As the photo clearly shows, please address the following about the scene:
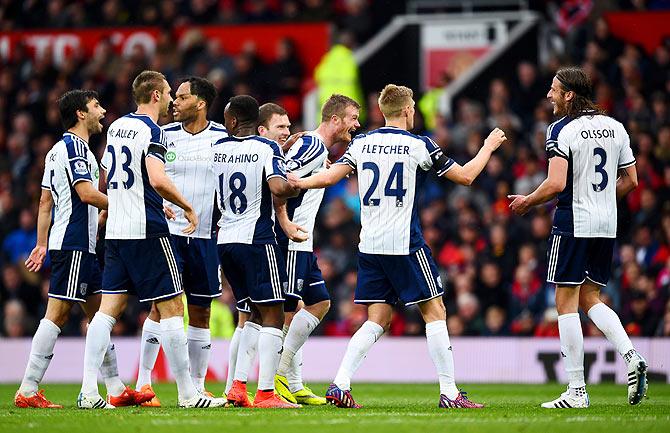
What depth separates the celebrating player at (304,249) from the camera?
11.0 meters

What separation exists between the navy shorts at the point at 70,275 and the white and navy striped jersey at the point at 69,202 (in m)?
0.06

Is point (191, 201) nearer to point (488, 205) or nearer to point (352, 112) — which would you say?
point (352, 112)

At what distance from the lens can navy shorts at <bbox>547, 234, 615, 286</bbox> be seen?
1002 centimetres

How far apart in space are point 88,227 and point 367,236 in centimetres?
243

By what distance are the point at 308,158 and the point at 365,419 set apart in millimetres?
2927

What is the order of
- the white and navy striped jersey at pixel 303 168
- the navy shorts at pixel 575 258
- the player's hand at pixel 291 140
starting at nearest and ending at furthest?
the navy shorts at pixel 575 258
the white and navy striped jersey at pixel 303 168
the player's hand at pixel 291 140

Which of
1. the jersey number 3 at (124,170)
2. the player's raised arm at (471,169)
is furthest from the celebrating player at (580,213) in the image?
the jersey number 3 at (124,170)

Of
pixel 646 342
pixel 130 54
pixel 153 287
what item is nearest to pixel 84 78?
pixel 130 54

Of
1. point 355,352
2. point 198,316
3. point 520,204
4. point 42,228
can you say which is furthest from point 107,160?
point 520,204

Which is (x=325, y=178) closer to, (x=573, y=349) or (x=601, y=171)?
(x=601, y=171)

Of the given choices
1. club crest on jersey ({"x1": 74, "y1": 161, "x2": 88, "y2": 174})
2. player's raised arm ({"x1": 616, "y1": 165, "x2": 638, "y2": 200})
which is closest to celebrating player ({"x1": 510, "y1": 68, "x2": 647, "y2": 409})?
player's raised arm ({"x1": 616, "y1": 165, "x2": 638, "y2": 200})

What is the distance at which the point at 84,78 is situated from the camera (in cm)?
2322

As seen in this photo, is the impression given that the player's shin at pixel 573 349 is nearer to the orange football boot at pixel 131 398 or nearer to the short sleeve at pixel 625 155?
the short sleeve at pixel 625 155

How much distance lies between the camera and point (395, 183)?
10.0 m
